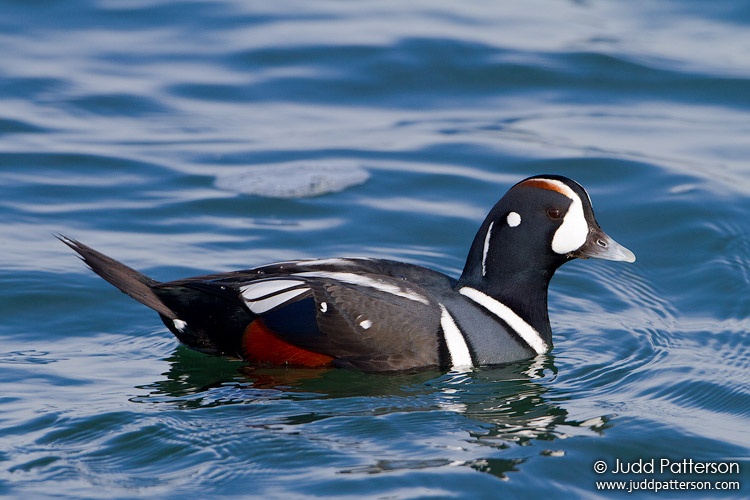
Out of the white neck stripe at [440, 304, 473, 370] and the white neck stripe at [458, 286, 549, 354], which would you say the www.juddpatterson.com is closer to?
the white neck stripe at [440, 304, 473, 370]

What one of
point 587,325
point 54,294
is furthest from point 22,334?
point 587,325

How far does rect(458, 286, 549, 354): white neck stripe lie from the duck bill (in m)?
0.60

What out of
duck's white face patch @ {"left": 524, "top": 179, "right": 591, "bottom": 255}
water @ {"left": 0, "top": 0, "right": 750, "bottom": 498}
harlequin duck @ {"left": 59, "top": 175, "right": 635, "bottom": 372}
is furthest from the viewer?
duck's white face patch @ {"left": 524, "top": 179, "right": 591, "bottom": 255}

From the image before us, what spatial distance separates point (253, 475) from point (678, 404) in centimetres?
293

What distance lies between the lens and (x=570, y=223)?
8.02 m

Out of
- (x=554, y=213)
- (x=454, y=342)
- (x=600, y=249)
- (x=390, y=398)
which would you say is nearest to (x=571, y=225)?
(x=554, y=213)

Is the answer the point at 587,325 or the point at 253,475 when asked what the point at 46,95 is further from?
the point at 253,475

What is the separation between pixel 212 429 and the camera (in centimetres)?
686

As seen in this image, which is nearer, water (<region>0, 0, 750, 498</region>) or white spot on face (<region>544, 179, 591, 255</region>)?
water (<region>0, 0, 750, 498</region>)

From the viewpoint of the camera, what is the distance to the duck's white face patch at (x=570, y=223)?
8008 millimetres

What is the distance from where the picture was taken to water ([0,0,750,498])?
6.67 meters

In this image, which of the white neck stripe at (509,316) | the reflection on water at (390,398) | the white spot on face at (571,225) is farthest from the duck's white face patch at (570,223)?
the reflection on water at (390,398)

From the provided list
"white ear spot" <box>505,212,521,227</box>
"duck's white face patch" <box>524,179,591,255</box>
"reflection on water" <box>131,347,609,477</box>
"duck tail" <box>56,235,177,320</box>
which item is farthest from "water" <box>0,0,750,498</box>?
"white ear spot" <box>505,212,521,227</box>

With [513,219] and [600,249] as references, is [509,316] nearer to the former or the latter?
[513,219]
